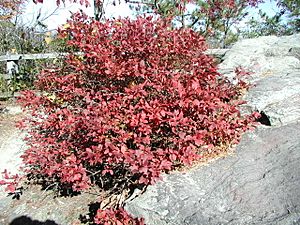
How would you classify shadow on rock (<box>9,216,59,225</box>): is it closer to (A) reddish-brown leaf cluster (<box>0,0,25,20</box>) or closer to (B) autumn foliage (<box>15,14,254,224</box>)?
(B) autumn foliage (<box>15,14,254,224</box>)

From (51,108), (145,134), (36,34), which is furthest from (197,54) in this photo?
(36,34)

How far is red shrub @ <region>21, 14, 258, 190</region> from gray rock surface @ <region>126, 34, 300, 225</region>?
8.1 inches

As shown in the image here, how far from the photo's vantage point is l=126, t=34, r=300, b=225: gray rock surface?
2.65 m

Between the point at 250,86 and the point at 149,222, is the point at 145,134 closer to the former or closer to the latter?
the point at 149,222

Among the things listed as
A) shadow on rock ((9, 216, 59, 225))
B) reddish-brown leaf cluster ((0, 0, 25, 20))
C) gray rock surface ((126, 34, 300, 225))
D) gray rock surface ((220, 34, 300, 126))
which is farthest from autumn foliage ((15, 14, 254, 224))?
reddish-brown leaf cluster ((0, 0, 25, 20))

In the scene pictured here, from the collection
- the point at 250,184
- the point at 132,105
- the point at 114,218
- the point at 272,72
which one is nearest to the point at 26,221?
the point at 114,218

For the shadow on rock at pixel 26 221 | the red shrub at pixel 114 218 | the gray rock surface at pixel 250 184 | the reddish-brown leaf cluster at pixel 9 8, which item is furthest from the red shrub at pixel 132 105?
the reddish-brown leaf cluster at pixel 9 8

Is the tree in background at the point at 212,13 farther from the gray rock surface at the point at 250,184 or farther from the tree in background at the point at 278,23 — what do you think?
the gray rock surface at the point at 250,184

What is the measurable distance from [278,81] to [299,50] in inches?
67.1

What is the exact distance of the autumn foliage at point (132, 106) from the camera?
3.05 metres

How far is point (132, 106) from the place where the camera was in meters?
3.21

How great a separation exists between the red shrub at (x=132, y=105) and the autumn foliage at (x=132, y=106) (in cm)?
1

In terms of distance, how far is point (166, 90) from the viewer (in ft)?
11.0

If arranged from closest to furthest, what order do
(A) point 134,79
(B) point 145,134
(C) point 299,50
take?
(B) point 145,134
(A) point 134,79
(C) point 299,50
